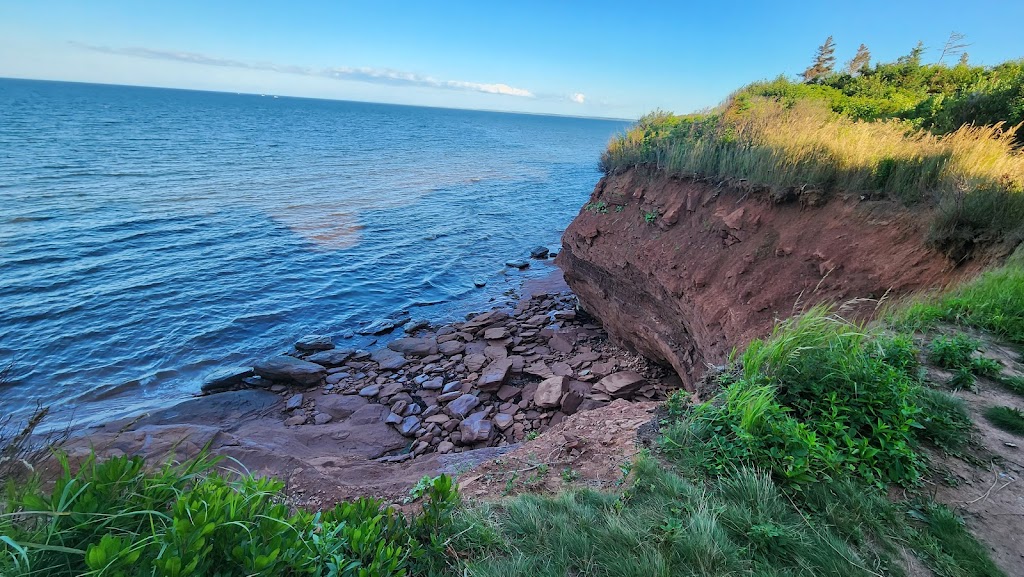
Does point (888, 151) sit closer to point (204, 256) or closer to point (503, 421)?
point (503, 421)

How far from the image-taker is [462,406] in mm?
10484

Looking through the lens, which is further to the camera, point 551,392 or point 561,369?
point 561,369

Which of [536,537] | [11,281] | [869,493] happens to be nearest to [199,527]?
[536,537]

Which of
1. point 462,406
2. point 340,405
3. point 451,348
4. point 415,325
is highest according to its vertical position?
point 462,406

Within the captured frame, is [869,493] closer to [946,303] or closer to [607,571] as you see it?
[607,571]

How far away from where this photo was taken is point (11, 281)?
1463 cm

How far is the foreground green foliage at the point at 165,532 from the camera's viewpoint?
1679mm

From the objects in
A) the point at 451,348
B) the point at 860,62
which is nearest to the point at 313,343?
the point at 451,348

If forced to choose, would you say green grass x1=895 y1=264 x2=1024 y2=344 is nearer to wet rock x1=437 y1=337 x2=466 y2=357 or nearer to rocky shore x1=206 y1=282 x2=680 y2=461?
rocky shore x1=206 y1=282 x2=680 y2=461

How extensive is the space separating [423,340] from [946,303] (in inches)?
479

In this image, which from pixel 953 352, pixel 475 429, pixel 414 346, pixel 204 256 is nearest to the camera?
pixel 953 352

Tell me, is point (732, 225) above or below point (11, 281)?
above

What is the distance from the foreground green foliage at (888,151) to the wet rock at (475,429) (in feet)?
25.5

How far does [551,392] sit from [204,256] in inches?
655
